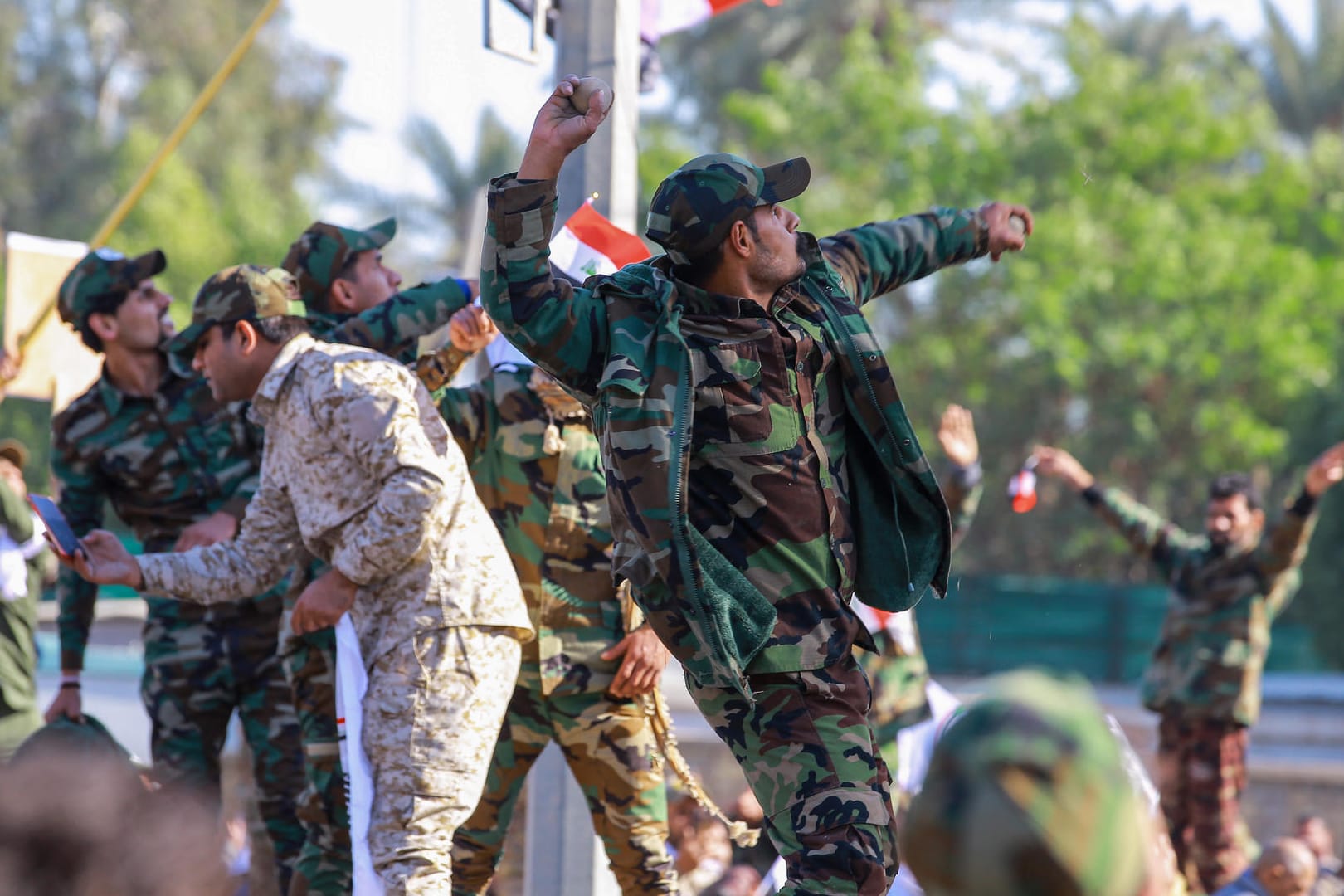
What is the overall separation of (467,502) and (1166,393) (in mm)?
23084

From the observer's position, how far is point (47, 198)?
44.2 meters

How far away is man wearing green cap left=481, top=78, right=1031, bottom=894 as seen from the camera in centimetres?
366

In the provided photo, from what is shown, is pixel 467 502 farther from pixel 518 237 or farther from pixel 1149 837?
pixel 1149 837

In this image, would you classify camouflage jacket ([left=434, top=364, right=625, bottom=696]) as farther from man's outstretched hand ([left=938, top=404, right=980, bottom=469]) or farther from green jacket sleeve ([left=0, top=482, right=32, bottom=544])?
green jacket sleeve ([left=0, top=482, right=32, bottom=544])

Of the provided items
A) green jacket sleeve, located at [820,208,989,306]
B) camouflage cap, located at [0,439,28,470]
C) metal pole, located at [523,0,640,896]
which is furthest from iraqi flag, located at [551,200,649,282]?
camouflage cap, located at [0,439,28,470]

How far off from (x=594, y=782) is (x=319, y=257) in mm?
1885

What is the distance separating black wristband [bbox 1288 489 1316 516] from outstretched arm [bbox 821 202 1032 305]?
4718 millimetres

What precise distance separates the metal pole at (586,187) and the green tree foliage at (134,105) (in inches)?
1388

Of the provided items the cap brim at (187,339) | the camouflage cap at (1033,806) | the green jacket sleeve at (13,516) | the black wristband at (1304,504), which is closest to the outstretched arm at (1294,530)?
the black wristband at (1304,504)

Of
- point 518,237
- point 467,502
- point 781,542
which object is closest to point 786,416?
point 781,542

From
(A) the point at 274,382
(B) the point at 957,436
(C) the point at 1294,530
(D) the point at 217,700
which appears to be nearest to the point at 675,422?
(A) the point at 274,382

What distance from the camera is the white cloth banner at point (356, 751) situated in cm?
426

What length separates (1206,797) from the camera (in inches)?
358

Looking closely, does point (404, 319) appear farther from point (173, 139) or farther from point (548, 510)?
point (173, 139)
